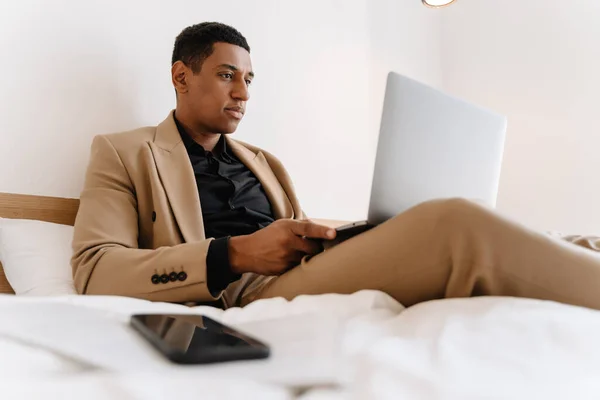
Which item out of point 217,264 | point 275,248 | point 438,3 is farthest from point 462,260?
point 438,3

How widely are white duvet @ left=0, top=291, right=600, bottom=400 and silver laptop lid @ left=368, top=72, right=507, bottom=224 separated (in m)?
0.22

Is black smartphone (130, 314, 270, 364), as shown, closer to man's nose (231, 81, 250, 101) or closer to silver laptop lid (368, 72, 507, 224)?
silver laptop lid (368, 72, 507, 224)

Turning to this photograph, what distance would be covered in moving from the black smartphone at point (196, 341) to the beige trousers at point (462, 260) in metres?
0.27

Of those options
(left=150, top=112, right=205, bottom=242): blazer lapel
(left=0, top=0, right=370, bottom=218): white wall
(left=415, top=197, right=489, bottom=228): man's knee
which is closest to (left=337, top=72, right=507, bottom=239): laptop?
(left=415, top=197, right=489, bottom=228): man's knee

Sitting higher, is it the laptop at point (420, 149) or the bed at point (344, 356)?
the laptop at point (420, 149)

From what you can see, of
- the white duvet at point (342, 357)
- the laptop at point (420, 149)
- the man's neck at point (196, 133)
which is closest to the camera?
the white duvet at point (342, 357)

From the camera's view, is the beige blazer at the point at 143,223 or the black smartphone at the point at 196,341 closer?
the black smartphone at the point at 196,341

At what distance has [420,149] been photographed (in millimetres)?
781

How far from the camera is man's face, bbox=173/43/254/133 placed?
146 centimetres

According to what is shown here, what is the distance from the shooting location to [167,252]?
93 cm

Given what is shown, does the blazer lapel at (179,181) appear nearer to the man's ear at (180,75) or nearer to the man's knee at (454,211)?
the man's ear at (180,75)

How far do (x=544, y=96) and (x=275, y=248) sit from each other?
189cm

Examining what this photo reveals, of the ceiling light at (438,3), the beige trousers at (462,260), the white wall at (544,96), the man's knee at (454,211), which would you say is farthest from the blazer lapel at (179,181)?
the white wall at (544,96)

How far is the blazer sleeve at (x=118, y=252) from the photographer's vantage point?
904 millimetres
